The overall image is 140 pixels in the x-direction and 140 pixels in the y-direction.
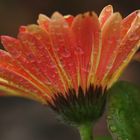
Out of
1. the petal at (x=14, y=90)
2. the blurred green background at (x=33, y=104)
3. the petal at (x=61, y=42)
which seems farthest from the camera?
the blurred green background at (x=33, y=104)

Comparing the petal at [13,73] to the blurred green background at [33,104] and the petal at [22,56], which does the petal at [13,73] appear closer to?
the petal at [22,56]

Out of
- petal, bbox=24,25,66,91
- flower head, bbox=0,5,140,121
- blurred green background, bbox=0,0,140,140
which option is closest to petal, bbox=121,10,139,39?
flower head, bbox=0,5,140,121

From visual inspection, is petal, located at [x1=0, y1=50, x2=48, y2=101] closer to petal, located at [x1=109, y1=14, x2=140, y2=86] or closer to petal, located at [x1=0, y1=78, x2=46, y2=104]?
petal, located at [x1=0, y1=78, x2=46, y2=104]

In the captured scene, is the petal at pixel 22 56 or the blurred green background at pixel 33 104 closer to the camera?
the petal at pixel 22 56

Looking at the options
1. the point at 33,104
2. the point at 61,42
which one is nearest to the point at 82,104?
the point at 61,42

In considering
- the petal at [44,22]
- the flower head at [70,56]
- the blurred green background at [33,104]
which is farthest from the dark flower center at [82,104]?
the blurred green background at [33,104]

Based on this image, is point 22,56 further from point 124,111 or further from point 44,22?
point 124,111

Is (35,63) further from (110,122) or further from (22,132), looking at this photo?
(22,132)
